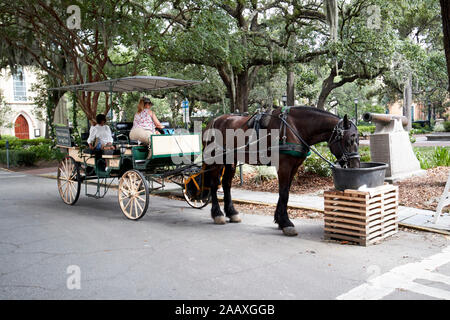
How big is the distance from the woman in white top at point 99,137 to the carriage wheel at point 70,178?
0.79m

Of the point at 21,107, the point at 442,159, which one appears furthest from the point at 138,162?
the point at 21,107

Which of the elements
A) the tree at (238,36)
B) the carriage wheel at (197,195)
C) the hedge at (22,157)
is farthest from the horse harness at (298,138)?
the hedge at (22,157)

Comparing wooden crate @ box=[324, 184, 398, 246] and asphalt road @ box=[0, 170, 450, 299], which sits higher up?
wooden crate @ box=[324, 184, 398, 246]

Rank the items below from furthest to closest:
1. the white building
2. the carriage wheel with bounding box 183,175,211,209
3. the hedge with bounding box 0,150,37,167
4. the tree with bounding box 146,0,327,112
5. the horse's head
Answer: the white building → the hedge with bounding box 0,150,37,167 → the tree with bounding box 146,0,327,112 → the carriage wheel with bounding box 183,175,211,209 → the horse's head

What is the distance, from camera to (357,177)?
584cm

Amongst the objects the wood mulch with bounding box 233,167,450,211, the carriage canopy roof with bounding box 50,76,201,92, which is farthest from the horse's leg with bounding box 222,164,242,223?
the wood mulch with bounding box 233,167,450,211

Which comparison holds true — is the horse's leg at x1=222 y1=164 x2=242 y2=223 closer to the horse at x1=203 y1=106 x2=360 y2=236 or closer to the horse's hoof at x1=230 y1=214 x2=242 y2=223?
the horse's hoof at x1=230 y1=214 x2=242 y2=223

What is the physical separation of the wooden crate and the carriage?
2.74m

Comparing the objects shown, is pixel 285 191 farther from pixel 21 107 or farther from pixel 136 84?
pixel 21 107

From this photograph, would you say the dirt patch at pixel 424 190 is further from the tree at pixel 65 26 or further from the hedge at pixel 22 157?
the hedge at pixel 22 157

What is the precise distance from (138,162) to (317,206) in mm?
3721

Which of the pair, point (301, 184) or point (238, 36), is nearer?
point (301, 184)

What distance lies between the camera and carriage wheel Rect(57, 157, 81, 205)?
9.29 metres

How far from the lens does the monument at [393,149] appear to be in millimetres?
10328
